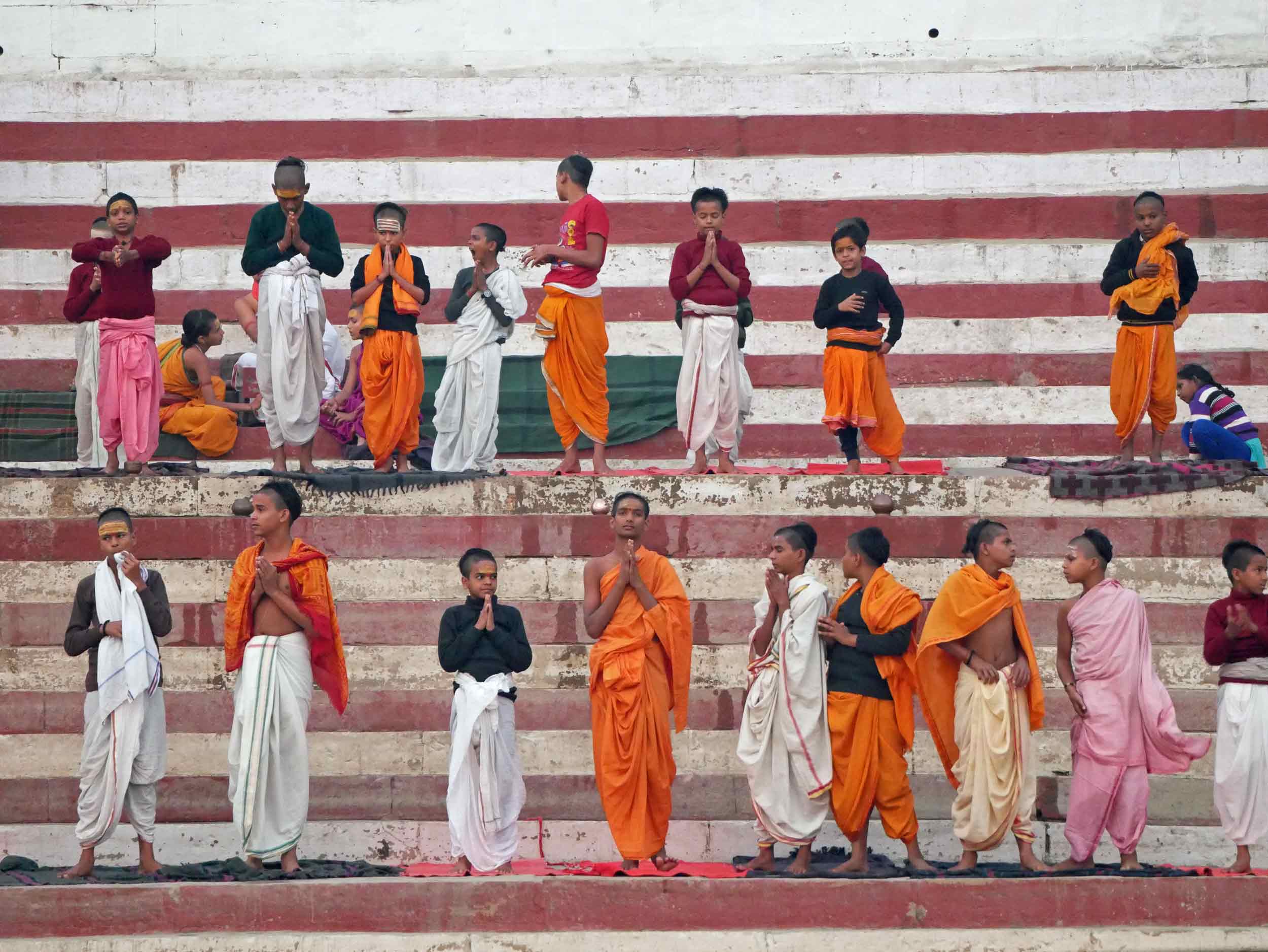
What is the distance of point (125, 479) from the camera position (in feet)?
34.1

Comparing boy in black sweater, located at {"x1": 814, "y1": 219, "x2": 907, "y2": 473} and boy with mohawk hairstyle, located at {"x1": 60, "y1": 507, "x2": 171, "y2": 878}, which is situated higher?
boy in black sweater, located at {"x1": 814, "y1": 219, "x2": 907, "y2": 473}

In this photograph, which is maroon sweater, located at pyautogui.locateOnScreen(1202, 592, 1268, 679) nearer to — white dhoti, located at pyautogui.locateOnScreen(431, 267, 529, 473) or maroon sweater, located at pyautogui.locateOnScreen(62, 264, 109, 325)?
white dhoti, located at pyautogui.locateOnScreen(431, 267, 529, 473)

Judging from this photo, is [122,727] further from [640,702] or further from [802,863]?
[802,863]

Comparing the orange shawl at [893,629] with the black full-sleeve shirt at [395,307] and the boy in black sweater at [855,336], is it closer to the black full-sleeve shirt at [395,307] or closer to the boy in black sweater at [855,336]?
the boy in black sweater at [855,336]

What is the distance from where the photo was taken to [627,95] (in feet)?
47.3

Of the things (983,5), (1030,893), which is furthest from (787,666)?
(983,5)

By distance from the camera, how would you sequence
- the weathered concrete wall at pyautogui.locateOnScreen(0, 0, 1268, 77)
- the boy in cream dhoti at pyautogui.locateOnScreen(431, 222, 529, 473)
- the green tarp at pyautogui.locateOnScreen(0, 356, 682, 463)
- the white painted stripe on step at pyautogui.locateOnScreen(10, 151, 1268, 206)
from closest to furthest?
the boy in cream dhoti at pyautogui.locateOnScreen(431, 222, 529, 473)
the green tarp at pyautogui.locateOnScreen(0, 356, 682, 463)
the white painted stripe on step at pyautogui.locateOnScreen(10, 151, 1268, 206)
the weathered concrete wall at pyautogui.locateOnScreen(0, 0, 1268, 77)

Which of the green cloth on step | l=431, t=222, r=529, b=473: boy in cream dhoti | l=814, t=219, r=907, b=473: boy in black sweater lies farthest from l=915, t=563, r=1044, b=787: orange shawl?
the green cloth on step

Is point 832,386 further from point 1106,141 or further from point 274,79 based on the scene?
point 274,79

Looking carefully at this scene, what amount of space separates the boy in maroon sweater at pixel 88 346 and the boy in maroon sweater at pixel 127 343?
5cm

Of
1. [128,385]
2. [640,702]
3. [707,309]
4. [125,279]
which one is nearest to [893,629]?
[640,702]

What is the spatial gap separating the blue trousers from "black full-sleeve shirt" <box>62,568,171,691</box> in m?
6.32

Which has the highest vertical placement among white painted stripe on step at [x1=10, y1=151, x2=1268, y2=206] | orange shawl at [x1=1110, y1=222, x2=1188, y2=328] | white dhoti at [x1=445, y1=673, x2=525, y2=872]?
white painted stripe on step at [x1=10, y1=151, x2=1268, y2=206]

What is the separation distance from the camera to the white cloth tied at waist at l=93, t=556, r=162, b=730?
866cm
